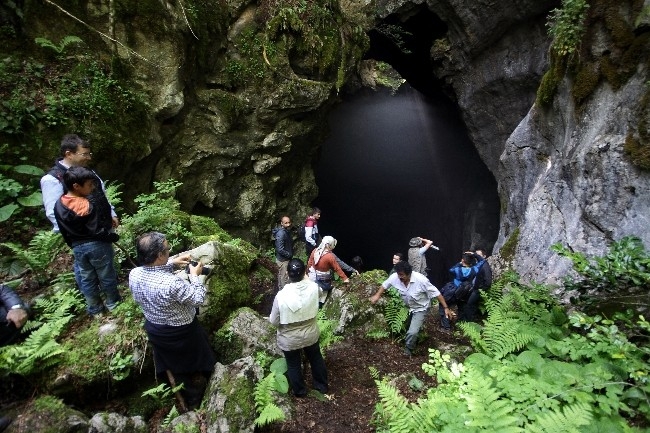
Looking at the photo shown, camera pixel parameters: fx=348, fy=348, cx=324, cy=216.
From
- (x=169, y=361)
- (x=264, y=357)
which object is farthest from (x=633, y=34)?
(x=169, y=361)

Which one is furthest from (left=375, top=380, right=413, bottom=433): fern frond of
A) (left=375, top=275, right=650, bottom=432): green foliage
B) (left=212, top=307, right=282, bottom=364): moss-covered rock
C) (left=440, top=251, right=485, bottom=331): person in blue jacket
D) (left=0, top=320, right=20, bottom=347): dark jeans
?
(left=440, top=251, right=485, bottom=331): person in blue jacket

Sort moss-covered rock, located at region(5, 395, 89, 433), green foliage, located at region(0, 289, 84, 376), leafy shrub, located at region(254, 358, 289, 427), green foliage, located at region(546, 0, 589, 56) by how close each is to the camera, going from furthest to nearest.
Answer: green foliage, located at region(546, 0, 589, 56) < green foliage, located at region(0, 289, 84, 376) < leafy shrub, located at region(254, 358, 289, 427) < moss-covered rock, located at region(5, 395, 89, 433)

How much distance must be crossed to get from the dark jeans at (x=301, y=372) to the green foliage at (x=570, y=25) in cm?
685

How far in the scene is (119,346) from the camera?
12.6 feet

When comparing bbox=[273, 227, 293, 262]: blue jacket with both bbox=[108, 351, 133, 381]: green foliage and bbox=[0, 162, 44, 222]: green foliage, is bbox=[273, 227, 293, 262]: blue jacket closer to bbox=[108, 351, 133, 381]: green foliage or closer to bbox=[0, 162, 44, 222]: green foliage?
bbox=[108, 351, 133, 381]: green foliage

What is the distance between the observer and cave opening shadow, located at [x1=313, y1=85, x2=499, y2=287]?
60.2ft

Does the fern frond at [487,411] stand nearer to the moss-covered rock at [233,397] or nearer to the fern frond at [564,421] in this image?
the fern frond at [564,421]

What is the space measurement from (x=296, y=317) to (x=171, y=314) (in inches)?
49.3

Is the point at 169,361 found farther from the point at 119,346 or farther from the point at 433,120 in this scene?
the point at 433,120

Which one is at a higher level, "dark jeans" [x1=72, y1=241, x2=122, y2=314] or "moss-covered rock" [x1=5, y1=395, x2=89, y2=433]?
"dark jeans" [x1=72, y1=241, x2=122, y2=314]

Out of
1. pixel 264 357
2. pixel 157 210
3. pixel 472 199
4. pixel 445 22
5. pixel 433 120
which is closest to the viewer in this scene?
pixel 264 357

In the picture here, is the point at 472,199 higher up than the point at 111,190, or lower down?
lower down

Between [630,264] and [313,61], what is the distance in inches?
386

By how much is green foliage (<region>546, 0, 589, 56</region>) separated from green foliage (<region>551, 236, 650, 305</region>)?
4.14 meters
